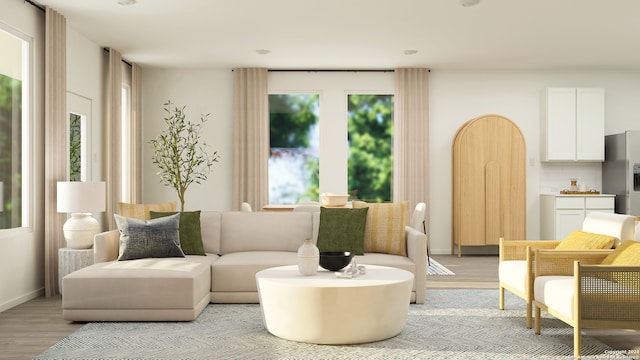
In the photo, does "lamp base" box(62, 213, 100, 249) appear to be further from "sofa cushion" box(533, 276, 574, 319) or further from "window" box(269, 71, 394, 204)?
"sofa cushion" box(533, 276, 574, 319)

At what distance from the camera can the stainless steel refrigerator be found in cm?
806

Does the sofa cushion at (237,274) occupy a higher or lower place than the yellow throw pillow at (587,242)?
lower

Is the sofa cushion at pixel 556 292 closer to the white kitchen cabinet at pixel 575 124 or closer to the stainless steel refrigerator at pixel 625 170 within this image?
the stainless steel refrigerator at pixel 625 170

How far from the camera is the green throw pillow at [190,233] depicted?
17.4 feet

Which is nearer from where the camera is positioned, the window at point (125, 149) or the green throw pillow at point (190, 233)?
the green throw pillow at point (190, 233)

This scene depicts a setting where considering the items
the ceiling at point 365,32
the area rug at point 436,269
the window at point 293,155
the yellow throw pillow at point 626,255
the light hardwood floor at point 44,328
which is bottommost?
the area rug at point 436,269

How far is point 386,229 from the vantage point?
212 inches

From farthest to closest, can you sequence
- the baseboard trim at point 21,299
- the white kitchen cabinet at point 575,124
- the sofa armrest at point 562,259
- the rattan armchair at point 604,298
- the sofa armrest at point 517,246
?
the white kitchen cabinet at point 575,124 < the baseboard trim at point 21,299 < the sofa armrest at point 517,246 < the sofa armrest at point 562,259 < the rattan armchair at point 604,298

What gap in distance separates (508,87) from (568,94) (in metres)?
0.86

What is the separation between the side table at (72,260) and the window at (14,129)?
1.57ft

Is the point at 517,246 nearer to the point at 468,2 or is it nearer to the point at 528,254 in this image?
the point at 528,254

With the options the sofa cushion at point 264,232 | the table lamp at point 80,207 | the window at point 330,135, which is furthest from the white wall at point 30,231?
the window at point 330,135

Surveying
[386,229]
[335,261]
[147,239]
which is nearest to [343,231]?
[386,229]

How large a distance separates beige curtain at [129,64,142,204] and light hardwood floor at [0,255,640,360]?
3.02 m
